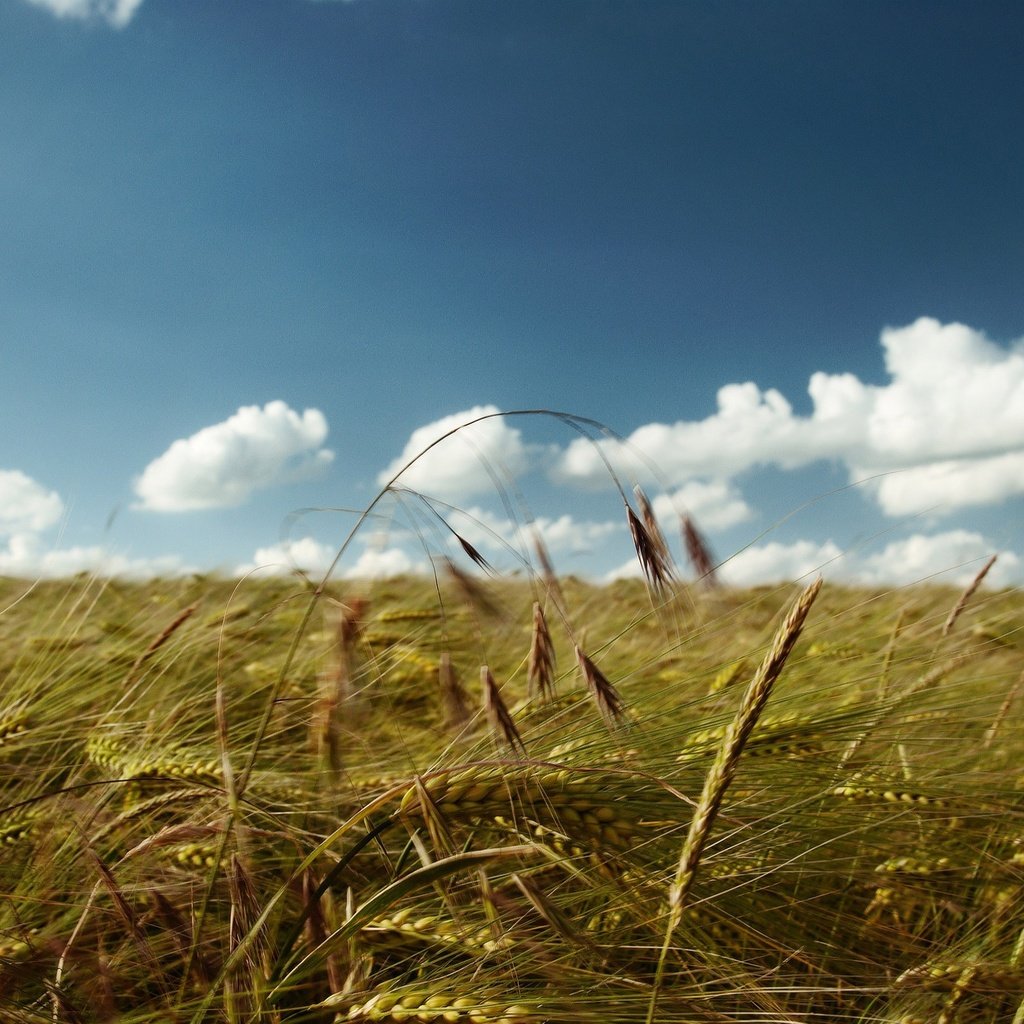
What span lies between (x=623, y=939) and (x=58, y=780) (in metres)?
1.44

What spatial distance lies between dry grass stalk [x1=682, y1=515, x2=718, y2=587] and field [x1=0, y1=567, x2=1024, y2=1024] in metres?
0.03

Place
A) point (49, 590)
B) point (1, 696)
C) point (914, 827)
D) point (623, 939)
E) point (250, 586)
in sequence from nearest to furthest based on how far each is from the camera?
point (623, 939) < point (914, 827) < point (1, 696) < point (49, 590) < point (250, 586)

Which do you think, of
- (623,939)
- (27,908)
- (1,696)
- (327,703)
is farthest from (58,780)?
(623,939)

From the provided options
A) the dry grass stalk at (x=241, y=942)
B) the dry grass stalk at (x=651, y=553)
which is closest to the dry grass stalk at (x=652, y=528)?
the dry grass stalk at (x=651, y=553)

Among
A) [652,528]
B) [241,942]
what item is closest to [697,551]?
[652,528]

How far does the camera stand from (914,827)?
60.9 inches

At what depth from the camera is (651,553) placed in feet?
3.86

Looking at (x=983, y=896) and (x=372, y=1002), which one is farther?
(x=983, y=896)

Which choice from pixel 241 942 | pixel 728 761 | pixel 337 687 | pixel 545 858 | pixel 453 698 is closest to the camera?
pixel 728 761

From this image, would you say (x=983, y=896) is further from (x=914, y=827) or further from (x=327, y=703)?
(x=327, y=703)

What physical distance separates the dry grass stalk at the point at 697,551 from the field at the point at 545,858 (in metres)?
0.03

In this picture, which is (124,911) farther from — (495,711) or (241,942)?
(495,711)

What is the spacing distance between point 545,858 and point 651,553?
52cm

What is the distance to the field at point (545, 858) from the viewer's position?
3.25ft
